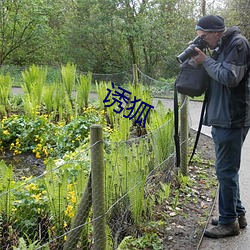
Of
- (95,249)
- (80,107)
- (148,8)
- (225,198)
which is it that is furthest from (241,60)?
(148,8)

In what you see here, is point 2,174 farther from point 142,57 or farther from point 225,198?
point 142,57

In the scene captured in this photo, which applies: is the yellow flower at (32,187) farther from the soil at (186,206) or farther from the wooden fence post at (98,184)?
the soil at (186,206)

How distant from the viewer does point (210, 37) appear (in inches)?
118

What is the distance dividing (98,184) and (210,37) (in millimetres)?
1502

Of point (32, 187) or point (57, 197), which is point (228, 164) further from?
point (32, 187)

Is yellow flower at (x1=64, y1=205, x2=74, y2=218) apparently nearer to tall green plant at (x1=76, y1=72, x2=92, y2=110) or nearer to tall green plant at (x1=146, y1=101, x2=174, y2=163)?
tall green plant at (x1=146, y1=101, x2=174, y2=163)

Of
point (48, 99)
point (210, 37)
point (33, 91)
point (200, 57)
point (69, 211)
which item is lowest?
point (69, 211)

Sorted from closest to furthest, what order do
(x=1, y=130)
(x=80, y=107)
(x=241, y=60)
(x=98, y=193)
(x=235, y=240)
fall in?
(x=98, y=193), (x=241, y=60), (x=235, y=240), (x=1, y=130), (x=80, y=107)

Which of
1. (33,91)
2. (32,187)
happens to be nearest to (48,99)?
(33,91)

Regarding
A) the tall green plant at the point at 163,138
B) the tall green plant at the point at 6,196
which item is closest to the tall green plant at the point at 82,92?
the tall green plant at the point at 163,138

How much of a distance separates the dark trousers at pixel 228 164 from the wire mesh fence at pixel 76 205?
65 centimetres

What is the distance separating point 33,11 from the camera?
15.1 m

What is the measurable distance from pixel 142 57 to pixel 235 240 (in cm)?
1422

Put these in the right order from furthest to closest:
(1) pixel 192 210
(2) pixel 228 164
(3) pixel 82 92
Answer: (3) pixel 82 92 → (1) pixel 192 210 → (2) pixel 228 164
